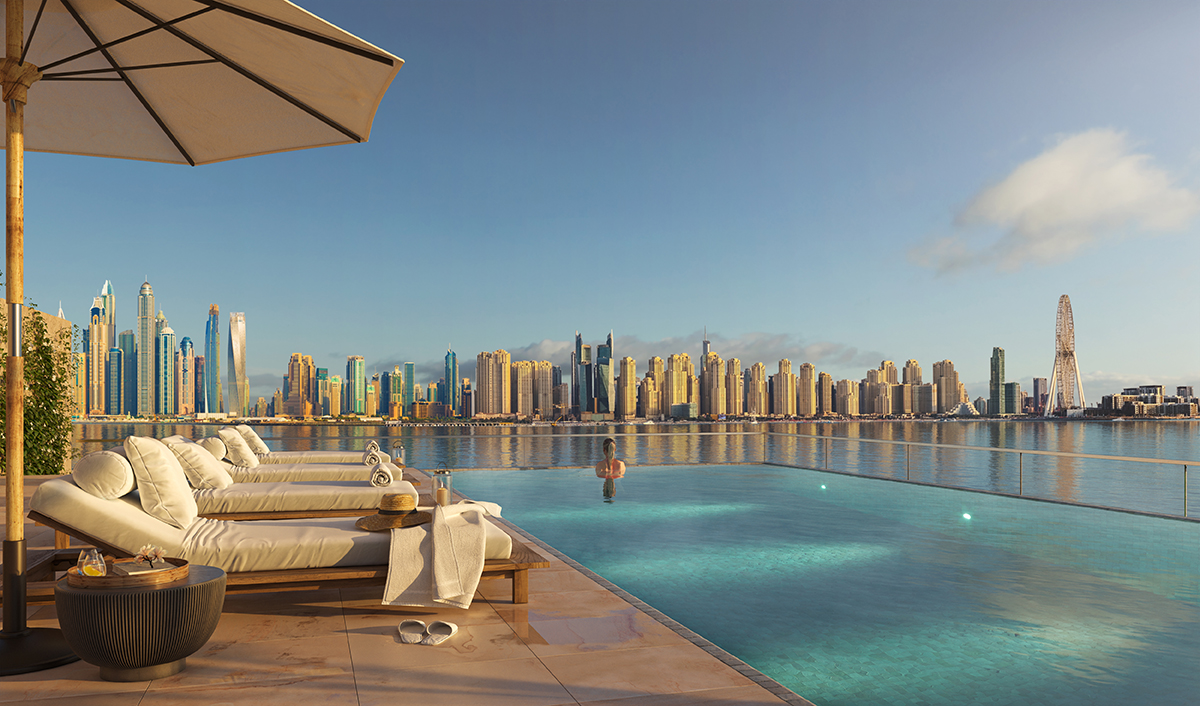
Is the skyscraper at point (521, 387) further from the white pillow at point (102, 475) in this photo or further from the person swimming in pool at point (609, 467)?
the white pillow at point (102, 475)

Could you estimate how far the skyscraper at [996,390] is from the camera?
2933 inches

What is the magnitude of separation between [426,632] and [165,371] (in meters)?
66.9

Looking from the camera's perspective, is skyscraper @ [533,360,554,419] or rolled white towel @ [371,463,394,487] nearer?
rolled white towel @ [371,463,394,487]


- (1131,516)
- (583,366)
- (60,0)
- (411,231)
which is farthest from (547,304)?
(60,0)

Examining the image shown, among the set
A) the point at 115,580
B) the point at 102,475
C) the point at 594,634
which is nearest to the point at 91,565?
the point at 115,580

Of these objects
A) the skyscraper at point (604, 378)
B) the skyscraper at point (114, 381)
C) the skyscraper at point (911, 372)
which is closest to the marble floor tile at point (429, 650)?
the skyscraper at point (114, 381)

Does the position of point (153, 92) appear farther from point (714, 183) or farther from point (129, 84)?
point (714, 183)

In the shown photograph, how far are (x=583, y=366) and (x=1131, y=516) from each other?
61.4m

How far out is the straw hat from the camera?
147 inches

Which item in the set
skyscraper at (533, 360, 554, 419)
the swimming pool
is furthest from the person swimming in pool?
skyscraper at (533, 360, 554, 419)

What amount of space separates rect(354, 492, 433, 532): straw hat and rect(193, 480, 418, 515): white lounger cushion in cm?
133

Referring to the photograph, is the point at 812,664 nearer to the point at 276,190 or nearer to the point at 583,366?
the point at 276,190

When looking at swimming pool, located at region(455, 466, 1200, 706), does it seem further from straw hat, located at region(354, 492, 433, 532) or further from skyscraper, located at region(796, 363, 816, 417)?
skyscraper, located at region(796, 363, 816, 417)

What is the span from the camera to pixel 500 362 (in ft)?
210
